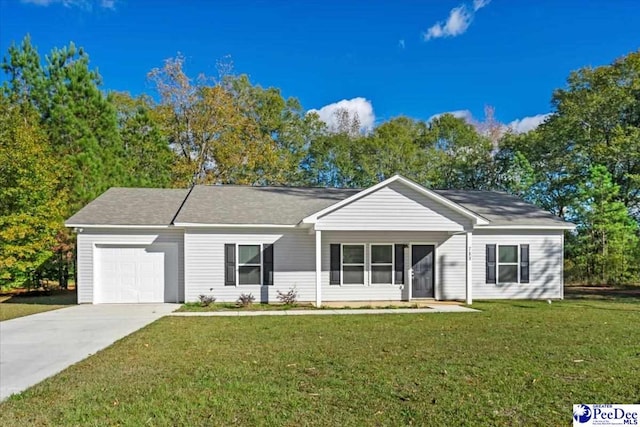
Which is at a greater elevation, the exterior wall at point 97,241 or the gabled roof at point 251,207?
the gabled roof at point 251,207

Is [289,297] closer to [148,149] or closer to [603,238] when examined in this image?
[148,149]

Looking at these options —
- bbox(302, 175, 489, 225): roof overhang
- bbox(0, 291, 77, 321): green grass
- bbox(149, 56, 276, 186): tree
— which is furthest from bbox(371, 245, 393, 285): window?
bbox(149, 56, 276, 186): tree

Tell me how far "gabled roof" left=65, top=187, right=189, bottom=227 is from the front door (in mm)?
8323

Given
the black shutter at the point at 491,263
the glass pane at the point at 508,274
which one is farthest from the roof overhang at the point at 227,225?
the glass pane at the point at 508,274

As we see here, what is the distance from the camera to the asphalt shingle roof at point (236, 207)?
1468 cm

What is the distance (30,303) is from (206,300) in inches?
249

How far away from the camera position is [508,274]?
16.1m

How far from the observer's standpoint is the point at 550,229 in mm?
16141

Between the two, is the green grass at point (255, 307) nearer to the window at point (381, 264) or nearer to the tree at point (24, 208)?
the window at point (381, 264)

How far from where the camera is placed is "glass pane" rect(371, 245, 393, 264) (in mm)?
15453

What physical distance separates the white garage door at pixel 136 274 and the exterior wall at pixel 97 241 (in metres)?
0.18

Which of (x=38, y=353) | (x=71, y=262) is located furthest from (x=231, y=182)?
(x=38, y=353)

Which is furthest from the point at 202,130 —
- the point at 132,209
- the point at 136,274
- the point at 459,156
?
the point at 459,156

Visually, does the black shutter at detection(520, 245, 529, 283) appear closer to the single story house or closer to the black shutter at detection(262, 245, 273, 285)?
the single story house
